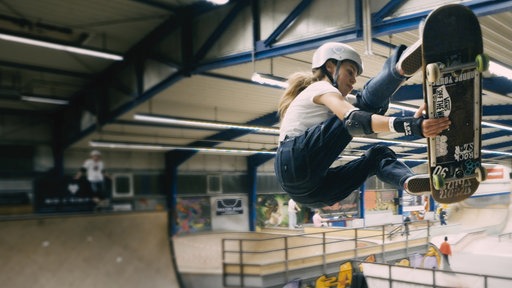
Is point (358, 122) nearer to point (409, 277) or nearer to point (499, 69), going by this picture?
point (499, 69)

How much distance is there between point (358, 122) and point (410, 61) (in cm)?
33

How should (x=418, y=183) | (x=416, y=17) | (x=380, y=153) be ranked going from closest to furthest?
(x=418, y=183), (x=380, y=153), (x=416, y=17)

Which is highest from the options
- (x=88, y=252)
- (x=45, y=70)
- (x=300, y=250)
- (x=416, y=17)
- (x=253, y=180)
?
(x=45, y=70)

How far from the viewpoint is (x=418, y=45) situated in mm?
1812

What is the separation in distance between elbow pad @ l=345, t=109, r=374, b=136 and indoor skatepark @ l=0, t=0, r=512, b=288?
9.80ft

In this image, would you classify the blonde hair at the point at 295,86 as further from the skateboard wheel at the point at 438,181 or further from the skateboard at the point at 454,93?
the skateboard wheel at the point at 438,181

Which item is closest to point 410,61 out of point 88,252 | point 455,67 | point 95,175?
point 455,67

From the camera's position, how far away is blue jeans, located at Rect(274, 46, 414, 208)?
206 cm

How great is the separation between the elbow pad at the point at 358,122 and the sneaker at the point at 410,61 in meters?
0.24

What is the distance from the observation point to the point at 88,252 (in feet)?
21.5

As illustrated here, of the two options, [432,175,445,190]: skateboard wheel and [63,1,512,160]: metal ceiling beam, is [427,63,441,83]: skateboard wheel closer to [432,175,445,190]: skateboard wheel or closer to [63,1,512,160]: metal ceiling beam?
[432,175,445,190]: skateboard wheel

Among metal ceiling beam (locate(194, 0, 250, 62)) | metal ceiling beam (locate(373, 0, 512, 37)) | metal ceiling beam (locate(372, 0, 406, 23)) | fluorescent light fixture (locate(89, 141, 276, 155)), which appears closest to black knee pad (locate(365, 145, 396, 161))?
metal ceiling beam (locate(373, 0, 512, 37))

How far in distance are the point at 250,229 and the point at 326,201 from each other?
1706 cm

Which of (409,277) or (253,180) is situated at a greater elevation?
(253,180)
